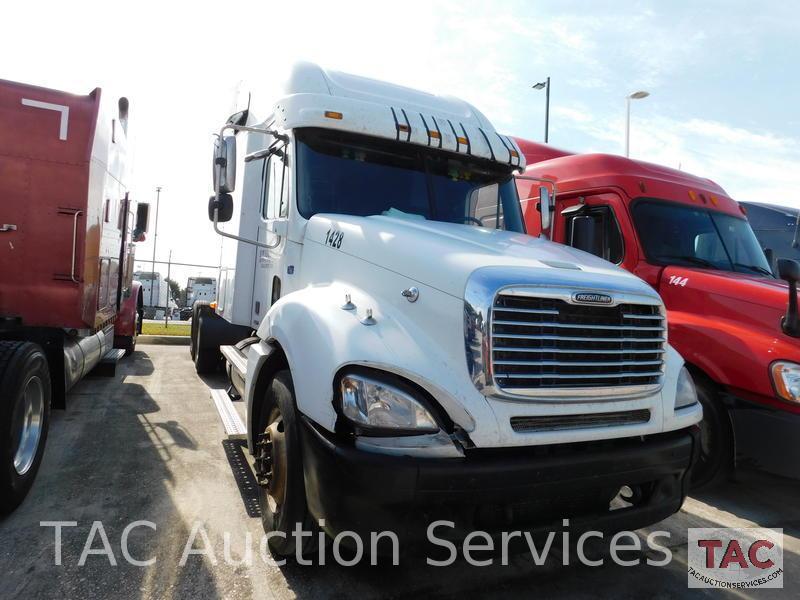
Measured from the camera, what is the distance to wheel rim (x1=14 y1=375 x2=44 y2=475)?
140 inches

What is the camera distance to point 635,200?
534cm

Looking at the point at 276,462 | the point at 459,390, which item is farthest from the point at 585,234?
the point at 276,462

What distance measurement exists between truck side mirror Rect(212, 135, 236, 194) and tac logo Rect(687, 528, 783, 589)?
4.01 meters

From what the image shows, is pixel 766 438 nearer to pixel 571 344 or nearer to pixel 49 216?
pixel 571 344

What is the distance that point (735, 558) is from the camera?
334cm

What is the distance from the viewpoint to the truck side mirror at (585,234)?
5.46 m

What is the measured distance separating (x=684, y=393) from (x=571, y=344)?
96cm

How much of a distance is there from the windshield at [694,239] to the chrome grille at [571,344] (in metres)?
2.74

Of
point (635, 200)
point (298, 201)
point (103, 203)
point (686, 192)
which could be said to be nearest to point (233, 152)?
point (298, 201)

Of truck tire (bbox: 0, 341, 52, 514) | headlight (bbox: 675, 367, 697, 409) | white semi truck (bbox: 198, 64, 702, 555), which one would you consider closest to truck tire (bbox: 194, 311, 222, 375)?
truck tire (bbox: 0, 341, 52, 514)

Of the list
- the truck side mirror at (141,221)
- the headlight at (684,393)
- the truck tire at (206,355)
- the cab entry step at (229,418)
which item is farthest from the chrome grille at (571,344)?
the truck side mirror at (141,221)

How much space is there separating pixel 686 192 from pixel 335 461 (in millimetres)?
5144

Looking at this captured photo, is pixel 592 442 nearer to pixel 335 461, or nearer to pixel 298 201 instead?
pixel 335 461

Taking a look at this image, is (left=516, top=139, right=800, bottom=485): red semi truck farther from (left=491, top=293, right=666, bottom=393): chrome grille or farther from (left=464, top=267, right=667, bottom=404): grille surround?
(left=464, top=267, right=667, bottom=404): grille surround
